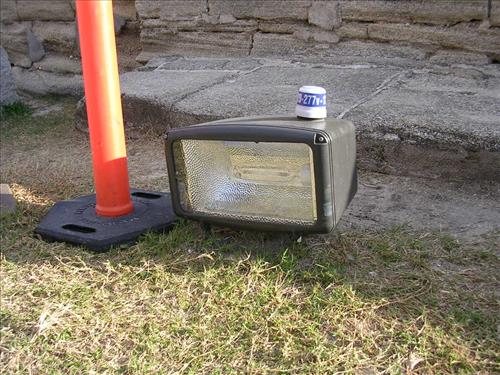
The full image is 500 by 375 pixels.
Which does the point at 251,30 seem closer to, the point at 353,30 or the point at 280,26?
the point at 280,26

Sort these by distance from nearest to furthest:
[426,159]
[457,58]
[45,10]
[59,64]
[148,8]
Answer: [426,159]
[457,58]
[148,8]
[59,64]
[45,10]

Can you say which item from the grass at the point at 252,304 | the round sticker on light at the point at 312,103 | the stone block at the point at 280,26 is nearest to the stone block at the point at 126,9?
the stone block at the point at 280,26

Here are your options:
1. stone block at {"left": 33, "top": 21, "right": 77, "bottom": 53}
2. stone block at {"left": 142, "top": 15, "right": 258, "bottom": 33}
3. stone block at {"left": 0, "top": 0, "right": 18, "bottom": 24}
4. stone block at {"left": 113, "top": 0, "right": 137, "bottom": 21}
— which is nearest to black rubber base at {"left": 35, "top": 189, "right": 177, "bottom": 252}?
stone block at {"left": 142, "top": 15, "right": 258, "bottom": 33}

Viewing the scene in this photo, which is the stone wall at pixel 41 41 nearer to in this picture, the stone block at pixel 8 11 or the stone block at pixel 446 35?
the stone block at pixel 8 11

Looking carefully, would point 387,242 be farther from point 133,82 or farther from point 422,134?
point 133,82

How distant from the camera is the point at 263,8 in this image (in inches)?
159

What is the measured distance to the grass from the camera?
1474mm

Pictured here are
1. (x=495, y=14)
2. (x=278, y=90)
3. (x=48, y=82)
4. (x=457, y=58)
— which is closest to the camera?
(x=278, y=90)

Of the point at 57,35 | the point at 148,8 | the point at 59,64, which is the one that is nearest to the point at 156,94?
the point at 148,8

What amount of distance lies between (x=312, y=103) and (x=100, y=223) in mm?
881

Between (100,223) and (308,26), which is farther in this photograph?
(308,26)

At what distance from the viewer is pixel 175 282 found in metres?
1.79

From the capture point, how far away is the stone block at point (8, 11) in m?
5.59

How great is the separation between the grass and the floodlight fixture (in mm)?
140
